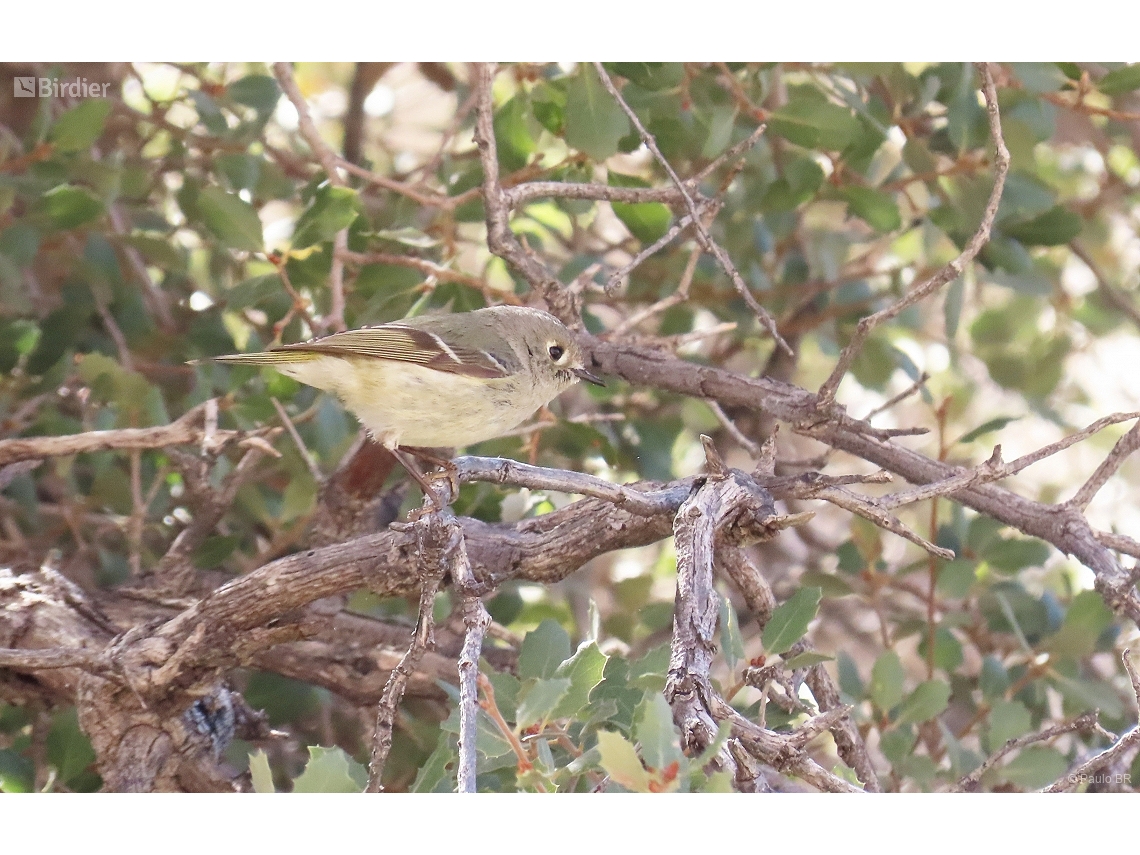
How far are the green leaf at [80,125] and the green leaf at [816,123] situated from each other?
1476 millimetres

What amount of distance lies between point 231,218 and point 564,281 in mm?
902

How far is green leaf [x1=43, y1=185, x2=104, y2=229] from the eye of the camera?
2.42 m

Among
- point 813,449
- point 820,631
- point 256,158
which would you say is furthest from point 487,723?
point 813,449

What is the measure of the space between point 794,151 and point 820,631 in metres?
1.70

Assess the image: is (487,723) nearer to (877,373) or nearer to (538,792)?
(538,792)

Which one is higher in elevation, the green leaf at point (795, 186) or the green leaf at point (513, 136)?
the green leaf at point (513, 136)

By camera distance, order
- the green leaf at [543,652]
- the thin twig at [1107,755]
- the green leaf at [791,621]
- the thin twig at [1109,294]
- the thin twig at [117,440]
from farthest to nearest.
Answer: the thin twig at [1109,294], the thin twig at [117,440], the green leaf at [543,652], the green leaf at [791,621], the thin twig at [1107,755]

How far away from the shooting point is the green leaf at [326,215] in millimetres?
2254

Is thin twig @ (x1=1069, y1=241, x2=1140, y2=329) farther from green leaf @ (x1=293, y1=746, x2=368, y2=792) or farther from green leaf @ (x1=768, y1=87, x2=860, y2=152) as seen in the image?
green leaf @ (x1=293, y1=746, x2=368, y2=792)

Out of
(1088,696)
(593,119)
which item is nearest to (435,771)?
(593,119)

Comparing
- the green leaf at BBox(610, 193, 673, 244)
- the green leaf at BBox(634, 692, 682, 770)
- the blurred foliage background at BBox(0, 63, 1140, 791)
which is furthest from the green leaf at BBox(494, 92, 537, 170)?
the green leaf at BBox(634, 692, 682, 770)

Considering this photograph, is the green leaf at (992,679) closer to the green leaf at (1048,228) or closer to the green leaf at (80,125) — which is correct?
the green leaf at (1048,228)

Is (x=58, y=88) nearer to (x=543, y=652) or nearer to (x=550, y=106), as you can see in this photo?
(x=550, y=106)

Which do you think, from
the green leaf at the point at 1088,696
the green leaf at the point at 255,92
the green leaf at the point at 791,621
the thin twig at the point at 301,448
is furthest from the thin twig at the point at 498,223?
the green leaf at the point at 1088,696
